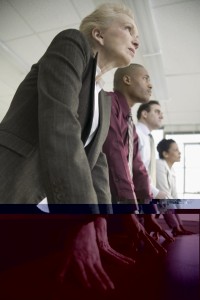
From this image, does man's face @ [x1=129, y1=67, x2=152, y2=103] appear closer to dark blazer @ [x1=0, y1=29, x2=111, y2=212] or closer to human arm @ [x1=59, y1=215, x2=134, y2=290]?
dark blazer @ [x1=0, y1=29, x2=111, y2=212]

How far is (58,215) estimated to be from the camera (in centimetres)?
48

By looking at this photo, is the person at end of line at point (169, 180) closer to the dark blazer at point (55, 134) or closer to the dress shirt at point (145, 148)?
the dark blazer at point (55, 134)

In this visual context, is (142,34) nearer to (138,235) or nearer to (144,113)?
(144,113)

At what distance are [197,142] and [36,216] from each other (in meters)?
7.19

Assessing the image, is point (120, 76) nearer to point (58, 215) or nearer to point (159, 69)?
point (58, 215)

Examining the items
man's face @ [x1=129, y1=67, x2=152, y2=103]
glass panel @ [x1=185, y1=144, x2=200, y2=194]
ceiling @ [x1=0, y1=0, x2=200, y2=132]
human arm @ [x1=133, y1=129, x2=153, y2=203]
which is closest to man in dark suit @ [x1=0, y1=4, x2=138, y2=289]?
human arm @ [x1=133, y1=129, x2=153, y2=203]

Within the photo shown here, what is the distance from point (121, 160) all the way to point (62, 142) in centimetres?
71

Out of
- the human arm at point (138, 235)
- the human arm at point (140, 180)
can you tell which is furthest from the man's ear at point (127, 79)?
the human arm at point (138, 235)

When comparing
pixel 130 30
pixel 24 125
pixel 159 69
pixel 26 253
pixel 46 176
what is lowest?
pixel 26 253

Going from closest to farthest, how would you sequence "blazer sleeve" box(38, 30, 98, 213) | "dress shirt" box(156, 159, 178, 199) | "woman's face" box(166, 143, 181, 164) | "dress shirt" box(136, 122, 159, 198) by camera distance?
"blazer sleeve" box(38, 30, 98, 213), "dress shirt" box(136, 122, 159, 198), "dress shirt" box(156, 159, 178, 199), "woman's face" box(166, 143, 181, 164)

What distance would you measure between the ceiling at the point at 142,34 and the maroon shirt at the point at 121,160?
1.75 meters

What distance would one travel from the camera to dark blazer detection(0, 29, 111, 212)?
546 millimetres

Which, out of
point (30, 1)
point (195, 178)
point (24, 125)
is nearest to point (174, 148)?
point (30, 1)

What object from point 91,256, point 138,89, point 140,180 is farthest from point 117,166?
point 91,256
